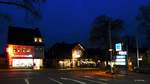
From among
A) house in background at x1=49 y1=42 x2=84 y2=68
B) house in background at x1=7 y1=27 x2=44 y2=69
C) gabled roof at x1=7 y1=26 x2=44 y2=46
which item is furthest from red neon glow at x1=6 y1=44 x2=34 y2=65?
house in background at x1=49 y1=42 x2=84 y2=68

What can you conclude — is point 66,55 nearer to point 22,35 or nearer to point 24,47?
point 22,35

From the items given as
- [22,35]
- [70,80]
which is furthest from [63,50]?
[70,80]

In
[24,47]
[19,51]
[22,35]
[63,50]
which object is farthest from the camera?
[63,50]

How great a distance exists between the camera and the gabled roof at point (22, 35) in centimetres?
10312

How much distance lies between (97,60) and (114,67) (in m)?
54.1

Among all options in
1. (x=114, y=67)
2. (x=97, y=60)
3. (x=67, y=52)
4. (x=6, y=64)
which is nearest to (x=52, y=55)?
(x=67, y=52)

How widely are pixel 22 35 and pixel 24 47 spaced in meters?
4.73

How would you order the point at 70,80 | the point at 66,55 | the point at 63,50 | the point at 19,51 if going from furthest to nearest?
the point at 63,50, the point at 66,55, the point at 19,51, the point at 70,80

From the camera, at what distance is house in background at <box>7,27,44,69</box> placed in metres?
100

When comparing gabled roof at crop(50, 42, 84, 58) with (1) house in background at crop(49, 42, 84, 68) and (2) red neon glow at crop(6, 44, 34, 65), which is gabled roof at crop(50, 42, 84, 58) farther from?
(2) red neon glow at crop(6, 44, 34, 65)

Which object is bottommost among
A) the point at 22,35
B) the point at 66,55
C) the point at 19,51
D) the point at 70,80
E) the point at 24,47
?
the point at 70,80

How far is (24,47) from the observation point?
104 metres

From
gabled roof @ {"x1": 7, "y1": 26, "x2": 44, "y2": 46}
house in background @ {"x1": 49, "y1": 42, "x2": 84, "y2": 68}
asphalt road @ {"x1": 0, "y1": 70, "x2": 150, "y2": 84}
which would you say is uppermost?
gabled roof @ {"x1": 7, "y1": 26, "x2": 44, "y2": 46}

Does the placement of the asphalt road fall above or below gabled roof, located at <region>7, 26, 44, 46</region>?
below
